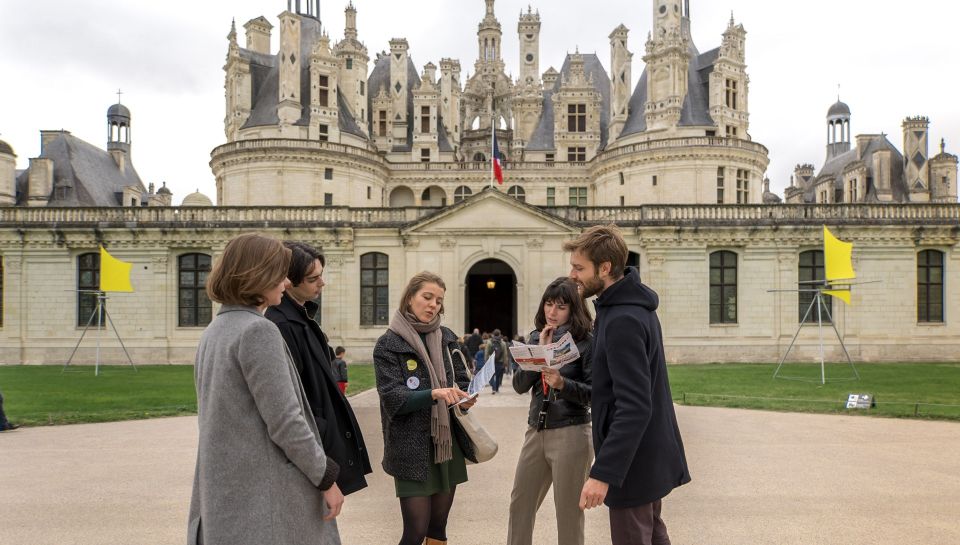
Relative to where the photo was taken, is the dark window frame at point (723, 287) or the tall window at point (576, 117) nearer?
the dark window frame at point (723, 287)

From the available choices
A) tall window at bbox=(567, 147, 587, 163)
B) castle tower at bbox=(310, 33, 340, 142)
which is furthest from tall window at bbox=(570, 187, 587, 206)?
castle tower at bbox=(310, 33, 340, 142)

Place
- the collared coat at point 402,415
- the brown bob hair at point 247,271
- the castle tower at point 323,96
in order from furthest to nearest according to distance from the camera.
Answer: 1. the castle tower at point 323,96
2. the collared coat at point 402,415
3. the brown bob hair at point 247,271

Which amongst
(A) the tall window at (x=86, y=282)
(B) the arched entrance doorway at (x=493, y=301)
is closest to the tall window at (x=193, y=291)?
(A) the tall window at (x=86, y=282)

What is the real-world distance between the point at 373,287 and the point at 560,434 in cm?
2384

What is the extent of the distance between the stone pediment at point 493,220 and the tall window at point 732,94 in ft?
52.3

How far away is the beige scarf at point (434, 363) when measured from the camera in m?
4.52

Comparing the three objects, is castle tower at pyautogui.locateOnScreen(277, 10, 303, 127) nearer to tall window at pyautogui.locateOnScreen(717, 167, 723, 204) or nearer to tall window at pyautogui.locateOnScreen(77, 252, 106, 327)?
tall window at pyautogui.locateOnScreen(77, 252, 106, 327)

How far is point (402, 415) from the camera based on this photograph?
450 centimetres

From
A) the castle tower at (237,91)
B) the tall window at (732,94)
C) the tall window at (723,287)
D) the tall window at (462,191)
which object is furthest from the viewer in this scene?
the tall window at (462,191)

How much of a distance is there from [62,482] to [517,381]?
6211mm

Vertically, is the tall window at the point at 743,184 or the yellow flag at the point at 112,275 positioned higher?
the tall window at the point at 743,184

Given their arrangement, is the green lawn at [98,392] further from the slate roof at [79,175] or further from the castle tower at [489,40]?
the castle tower at [489,40]

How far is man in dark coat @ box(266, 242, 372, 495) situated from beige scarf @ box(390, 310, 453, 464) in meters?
0.75

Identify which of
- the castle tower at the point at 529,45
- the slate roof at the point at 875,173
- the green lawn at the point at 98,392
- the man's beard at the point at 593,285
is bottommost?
the green lawn at the point at 98,392
